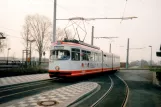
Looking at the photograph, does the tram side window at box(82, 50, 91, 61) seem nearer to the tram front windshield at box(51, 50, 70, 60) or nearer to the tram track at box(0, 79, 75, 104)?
the tram front windshield at box(51, 50, 70, 60)

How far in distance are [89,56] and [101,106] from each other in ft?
41.7

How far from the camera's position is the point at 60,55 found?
17953 mm

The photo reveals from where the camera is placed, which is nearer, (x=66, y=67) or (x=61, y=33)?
(x=66, y=67)

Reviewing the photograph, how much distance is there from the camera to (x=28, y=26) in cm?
5062

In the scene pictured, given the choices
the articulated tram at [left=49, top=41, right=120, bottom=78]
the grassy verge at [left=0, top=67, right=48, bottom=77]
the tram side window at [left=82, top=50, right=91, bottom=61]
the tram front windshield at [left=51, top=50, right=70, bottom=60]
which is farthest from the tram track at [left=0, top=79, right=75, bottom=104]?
the grassy verge at [left=0, top=67, right=48, bottom=77]

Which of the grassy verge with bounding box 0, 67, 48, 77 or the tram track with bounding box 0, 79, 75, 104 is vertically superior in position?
the grassy verge with bounding box 0, 67, 48, 77

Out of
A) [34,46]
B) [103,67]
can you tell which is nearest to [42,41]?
[34,46]

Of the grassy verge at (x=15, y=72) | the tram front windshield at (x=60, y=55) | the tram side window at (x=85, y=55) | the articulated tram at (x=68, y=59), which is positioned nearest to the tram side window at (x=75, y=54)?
the articulated tram at (x=68, y=59)

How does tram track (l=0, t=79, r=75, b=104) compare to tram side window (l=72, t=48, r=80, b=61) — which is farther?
tram side window (l=72, t=48, r=80, b=61)

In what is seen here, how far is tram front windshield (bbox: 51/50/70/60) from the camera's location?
1769 cm

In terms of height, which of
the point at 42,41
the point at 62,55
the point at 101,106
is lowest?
the point at 101,106

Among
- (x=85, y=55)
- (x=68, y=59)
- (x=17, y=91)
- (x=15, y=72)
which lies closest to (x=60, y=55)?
(x=68, y=59)

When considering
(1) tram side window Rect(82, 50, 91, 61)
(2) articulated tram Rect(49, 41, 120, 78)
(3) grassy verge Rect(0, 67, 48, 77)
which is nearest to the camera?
(2) articulated tram Rect(49, 41, 120, 78)

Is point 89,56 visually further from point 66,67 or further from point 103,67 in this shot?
point 103,67
